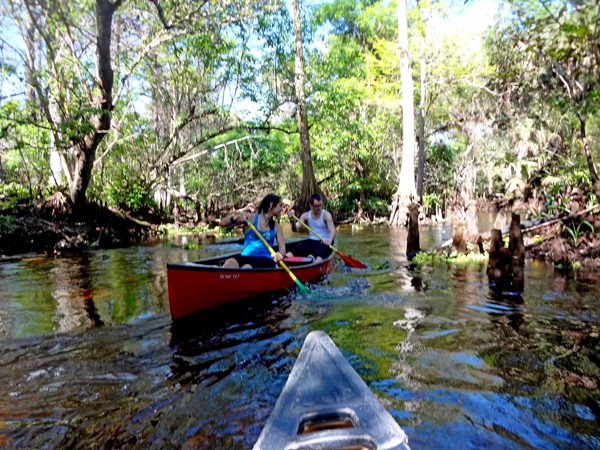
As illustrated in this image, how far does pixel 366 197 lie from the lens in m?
23.4

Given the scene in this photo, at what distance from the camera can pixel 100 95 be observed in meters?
10.3

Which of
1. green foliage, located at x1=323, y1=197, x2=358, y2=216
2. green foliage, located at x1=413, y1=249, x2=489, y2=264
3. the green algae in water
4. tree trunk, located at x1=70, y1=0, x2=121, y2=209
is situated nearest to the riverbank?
tree trunk, located at x1=70, y1=0, x2=121, y2=209

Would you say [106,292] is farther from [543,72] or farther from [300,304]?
[543,72]

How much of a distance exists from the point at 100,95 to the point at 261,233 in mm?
6586

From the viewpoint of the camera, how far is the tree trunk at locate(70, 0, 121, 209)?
9.23 metres

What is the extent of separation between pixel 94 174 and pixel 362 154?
470 inches

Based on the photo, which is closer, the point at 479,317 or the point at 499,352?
the point at 499,352

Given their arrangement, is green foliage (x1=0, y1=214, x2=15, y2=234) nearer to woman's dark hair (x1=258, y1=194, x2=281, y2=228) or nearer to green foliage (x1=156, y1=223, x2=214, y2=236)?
green foliage (x1=156, y1=223, x2=214, y2=236)

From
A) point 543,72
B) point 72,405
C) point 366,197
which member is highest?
point 543,72

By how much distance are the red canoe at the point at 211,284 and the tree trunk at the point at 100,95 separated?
6465mm

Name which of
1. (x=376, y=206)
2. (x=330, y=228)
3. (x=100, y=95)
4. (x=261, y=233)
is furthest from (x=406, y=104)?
(x=261, y=233)

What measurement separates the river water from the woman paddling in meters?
0.67

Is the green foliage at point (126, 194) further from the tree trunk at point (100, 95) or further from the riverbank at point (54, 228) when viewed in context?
the tree trunk at point (100, 95)

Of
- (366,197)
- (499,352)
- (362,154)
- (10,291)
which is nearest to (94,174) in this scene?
(10,291)
